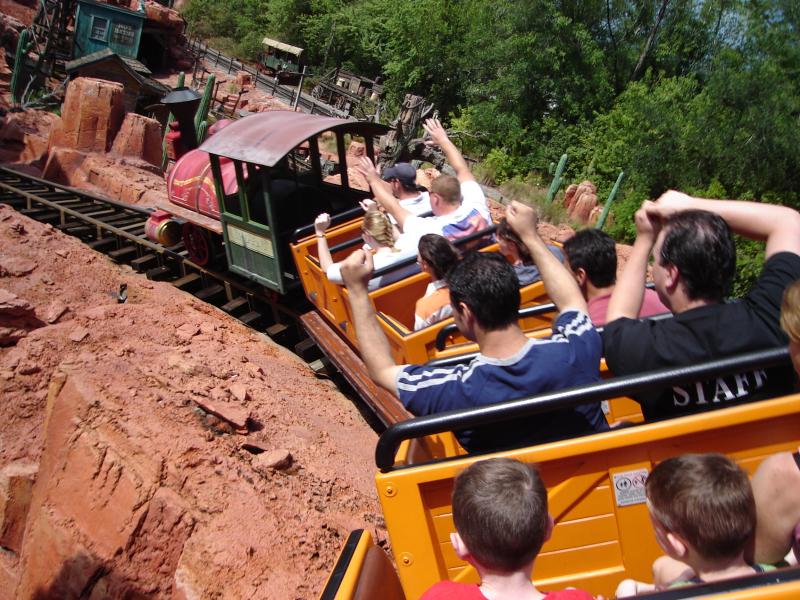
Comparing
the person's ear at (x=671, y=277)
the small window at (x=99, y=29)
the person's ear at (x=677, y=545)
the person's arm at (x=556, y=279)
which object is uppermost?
the person's ear at (x=671, y=277)

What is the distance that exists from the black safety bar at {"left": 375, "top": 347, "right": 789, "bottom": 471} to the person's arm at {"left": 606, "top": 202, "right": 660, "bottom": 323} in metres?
0.40

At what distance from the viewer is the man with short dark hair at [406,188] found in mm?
5973

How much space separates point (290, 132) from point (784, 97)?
663 inches

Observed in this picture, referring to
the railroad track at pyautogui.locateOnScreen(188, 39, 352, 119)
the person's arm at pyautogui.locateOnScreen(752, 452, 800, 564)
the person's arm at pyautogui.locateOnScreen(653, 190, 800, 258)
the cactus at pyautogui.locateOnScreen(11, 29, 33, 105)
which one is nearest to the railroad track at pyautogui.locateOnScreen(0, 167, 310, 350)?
the person's arm at pyautogui.locateOnScreen(653, 190, 800, 258)

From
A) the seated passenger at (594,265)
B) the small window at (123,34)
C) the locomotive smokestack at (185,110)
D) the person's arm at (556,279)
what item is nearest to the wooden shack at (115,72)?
the small window at (123,34)

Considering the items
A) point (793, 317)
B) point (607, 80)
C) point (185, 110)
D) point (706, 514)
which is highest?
point (607, 80)

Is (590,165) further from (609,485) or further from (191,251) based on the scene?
(609,485)

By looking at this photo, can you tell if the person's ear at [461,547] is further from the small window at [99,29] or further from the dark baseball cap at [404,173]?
the small window at [99,29]

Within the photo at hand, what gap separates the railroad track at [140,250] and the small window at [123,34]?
17872mm

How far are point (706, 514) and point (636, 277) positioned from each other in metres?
1.08

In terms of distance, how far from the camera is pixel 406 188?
6062 mm

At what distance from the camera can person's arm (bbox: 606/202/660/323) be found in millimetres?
2424

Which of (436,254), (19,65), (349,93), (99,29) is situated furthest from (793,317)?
(349,93)

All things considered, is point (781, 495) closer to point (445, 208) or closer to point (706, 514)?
point (706, 514)
